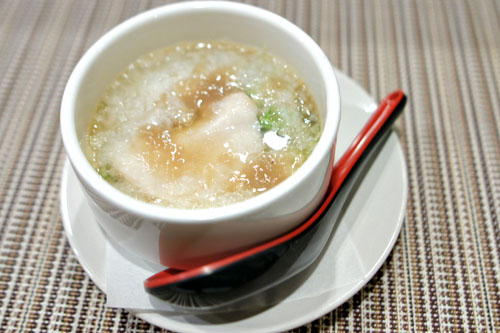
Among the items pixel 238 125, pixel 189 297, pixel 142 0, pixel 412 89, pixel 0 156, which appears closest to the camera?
pixel 189 297

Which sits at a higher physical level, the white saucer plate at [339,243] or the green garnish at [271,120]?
the green garnish at [271,120]

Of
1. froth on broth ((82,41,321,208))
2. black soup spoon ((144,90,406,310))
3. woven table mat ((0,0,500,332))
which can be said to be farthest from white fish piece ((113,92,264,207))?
woven table mat ((0,0,500,332))

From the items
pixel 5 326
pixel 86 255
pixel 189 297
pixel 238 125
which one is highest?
pixel 238 125

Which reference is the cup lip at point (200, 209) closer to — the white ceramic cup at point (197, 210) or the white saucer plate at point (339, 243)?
the white ceramic cup at point (197, 210)

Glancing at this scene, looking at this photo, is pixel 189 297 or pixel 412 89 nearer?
pixel 189 297

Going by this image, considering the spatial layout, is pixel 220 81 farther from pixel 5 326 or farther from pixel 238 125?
pixel 5 326

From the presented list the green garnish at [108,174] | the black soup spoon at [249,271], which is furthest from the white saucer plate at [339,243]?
the green garnish at [108,174]

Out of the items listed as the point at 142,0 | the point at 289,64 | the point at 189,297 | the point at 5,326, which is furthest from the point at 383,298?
the point at 142,0
